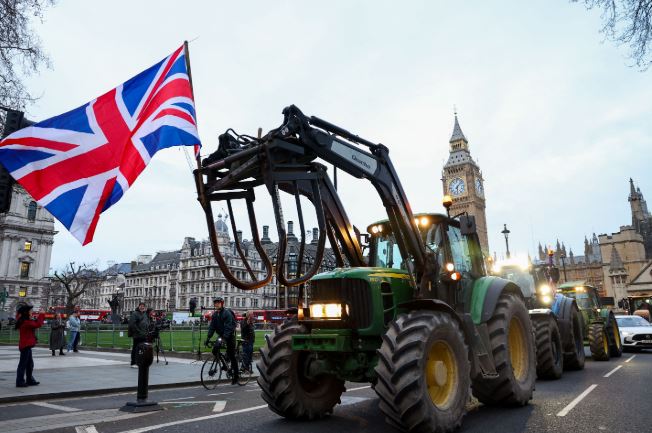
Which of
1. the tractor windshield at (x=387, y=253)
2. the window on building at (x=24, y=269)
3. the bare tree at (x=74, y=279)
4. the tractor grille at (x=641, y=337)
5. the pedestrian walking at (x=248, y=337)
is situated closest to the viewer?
the tractor windshield at (x=387, y=253)

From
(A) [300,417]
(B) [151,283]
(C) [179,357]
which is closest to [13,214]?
(B) [151,283]

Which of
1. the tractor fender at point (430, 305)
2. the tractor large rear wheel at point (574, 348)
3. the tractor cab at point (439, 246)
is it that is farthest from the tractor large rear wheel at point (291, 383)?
the tractor large rear wheel at point (574, 348)

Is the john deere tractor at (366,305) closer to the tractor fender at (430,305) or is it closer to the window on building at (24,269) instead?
the tractor fender at (430,305)

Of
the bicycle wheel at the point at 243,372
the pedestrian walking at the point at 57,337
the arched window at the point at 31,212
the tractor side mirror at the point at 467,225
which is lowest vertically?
the bicycle wheel at the point at 243,372

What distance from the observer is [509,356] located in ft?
23.9

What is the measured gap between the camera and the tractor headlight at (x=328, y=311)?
20.0ft

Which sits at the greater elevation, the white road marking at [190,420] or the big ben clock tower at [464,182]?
the big ben clock tower at [464,182]

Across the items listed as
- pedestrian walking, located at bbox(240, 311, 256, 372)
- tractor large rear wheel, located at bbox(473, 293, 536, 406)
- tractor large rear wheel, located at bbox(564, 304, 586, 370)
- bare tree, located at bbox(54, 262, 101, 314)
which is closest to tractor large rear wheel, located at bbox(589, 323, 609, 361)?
tractor large rear wheel, located at bbox(564, 304, 586, 370)

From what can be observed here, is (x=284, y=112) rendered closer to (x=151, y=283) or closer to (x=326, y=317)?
(x=326, y=317)

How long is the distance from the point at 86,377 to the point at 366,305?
10614 mm

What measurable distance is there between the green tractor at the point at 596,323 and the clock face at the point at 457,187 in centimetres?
10255

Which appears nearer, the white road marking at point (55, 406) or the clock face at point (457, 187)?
the white road marking at point (55, 406)

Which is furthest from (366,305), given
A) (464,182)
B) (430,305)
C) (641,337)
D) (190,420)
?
(464,182)

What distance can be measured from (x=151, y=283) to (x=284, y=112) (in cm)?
13834
